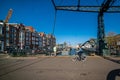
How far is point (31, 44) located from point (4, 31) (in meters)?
40.6

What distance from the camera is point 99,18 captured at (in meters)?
32.9

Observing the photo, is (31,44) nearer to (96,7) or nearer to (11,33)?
(11,33)

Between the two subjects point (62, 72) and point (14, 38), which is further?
point (14, 38)

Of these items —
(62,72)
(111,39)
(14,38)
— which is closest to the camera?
(62,72)

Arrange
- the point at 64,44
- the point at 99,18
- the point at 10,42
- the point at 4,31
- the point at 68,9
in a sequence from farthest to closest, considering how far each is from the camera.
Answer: the point at 64,44 < the point at 10,42 < the point at 4,31 < the point at 99,18 < the point at 68,9

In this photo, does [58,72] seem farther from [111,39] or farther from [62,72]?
[111,39]

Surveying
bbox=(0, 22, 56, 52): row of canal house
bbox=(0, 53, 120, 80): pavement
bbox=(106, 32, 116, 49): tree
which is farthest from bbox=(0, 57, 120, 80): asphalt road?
bbox=(106, 32, 116, 49): tree

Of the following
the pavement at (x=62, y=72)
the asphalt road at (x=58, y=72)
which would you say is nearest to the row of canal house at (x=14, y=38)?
the pavement at (x=62, y=72)

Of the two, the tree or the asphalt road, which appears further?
the tree

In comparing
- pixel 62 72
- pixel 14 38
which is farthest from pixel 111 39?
pixel 62 72

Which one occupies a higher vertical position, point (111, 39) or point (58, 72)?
point (111, 39)

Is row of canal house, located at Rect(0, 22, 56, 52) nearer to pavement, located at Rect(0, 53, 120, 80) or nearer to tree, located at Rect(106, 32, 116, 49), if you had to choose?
tree, located at Rect(106, 32, 116, 49)

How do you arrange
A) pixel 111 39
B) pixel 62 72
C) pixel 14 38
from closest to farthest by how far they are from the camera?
pixel 62 72 < pixel 111 39 < pixel 14 38

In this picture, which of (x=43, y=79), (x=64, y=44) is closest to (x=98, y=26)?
(x=43, y=79)
